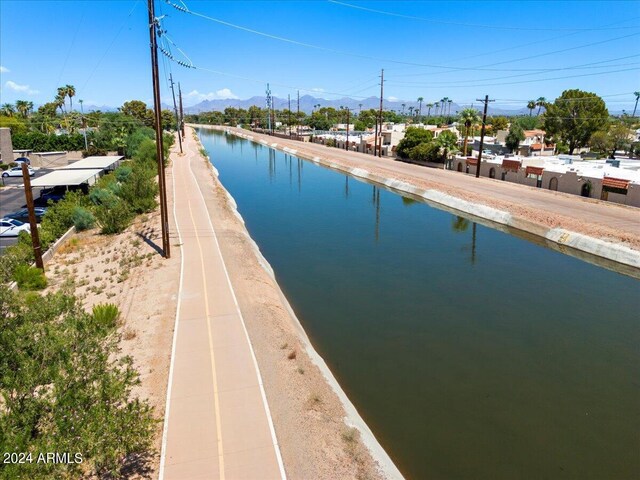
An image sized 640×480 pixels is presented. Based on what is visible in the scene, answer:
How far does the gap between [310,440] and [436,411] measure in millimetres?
5507

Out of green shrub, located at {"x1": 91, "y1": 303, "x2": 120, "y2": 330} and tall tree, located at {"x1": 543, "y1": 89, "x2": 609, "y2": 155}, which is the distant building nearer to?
tall tree, located at {"x1": 543, "y1": 89, "x2": 609, "y2": 155}

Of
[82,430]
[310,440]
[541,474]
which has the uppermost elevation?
[82,430]

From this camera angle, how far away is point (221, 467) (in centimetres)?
1041

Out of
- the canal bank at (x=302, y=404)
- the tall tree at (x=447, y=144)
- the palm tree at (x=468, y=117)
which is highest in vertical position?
the palm tree at (x=468, y=117)

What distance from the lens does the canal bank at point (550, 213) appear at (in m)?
31.7

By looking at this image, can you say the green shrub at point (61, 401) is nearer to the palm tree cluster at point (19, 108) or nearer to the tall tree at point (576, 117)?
the tall tree at point (576, 117)

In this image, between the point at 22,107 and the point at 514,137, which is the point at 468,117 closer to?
the point at 514,137

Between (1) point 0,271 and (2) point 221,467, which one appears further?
(1) point 0,271

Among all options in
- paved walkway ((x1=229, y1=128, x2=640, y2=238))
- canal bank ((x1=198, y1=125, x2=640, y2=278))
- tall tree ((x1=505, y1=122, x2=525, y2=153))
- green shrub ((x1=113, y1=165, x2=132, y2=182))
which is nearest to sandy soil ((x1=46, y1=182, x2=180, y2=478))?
green shrub ((x1=113, y1=165, x2=132, y2=182))

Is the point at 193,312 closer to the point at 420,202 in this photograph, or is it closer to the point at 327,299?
the point at 327,299

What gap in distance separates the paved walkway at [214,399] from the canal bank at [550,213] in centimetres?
2680

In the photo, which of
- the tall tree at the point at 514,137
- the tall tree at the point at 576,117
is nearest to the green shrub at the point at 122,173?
the tall tree at the point at 514,137

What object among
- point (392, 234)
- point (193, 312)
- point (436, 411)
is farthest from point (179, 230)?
point (436, 411)

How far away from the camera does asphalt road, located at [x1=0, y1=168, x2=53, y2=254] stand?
100.0ft
